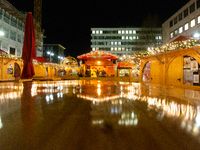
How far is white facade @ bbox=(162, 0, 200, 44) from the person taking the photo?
986 inches

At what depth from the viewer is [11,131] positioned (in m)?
2.11

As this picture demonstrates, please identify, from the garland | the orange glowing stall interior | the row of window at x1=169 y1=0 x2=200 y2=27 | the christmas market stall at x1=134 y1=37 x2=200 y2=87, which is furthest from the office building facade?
the garland

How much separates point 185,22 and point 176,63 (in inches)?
923

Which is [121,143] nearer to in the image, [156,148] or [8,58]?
[156,148]

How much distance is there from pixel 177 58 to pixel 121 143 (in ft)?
37.0

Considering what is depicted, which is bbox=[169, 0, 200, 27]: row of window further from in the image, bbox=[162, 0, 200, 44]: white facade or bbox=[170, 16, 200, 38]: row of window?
bbox=[170, 16, 200, 38]: row of window

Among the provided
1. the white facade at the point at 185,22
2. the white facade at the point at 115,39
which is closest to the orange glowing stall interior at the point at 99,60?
the white facade at the point at 185,22

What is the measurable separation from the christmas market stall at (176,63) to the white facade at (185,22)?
1782 centimetres

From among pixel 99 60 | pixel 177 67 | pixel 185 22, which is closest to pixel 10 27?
pixel 99 60

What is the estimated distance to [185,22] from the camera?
1126 inches

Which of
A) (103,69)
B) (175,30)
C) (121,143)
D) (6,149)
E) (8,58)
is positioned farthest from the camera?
(175,30)

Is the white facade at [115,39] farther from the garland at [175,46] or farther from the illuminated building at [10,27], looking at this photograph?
the garland at [175,46]

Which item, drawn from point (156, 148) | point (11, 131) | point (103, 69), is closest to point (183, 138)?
point (156, 148)

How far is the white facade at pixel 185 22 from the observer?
986 inches
